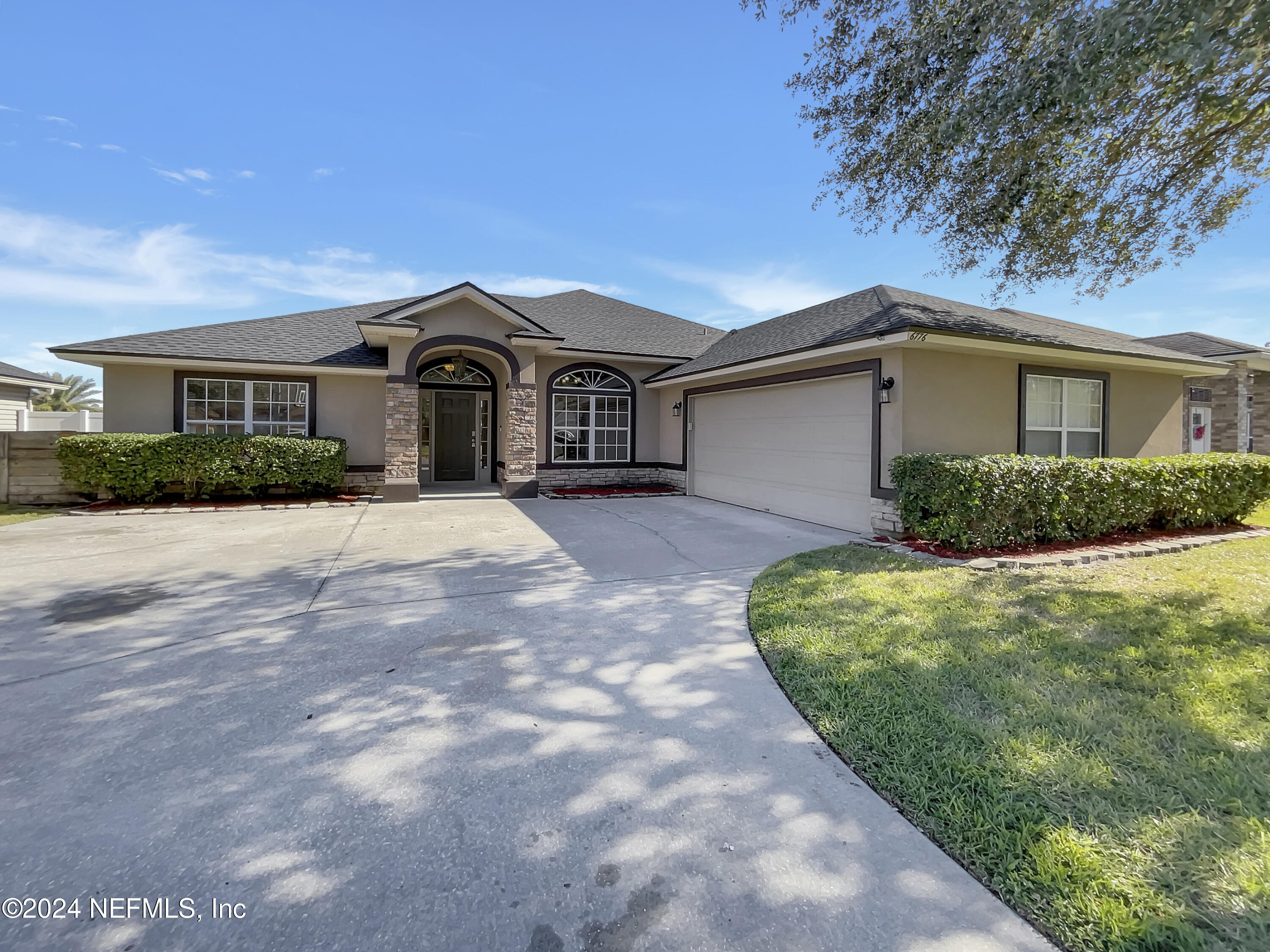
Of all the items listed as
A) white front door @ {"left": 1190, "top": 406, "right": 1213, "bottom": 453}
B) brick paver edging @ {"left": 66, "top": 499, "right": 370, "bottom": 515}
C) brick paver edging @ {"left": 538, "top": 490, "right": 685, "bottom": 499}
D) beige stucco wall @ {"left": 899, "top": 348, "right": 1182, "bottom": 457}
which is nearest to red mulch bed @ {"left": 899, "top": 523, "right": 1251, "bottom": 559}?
beige stucco wall @ {"left": 899, "top": 348, "right": 1182, "bottom": 457}

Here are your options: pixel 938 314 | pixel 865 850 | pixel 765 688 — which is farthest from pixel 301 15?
pixel 865 850

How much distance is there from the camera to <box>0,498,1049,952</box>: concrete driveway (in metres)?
1.76

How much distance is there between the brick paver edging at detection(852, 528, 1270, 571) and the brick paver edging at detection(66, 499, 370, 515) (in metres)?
9.78

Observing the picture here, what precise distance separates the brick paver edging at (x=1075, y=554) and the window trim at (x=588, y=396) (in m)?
7.85

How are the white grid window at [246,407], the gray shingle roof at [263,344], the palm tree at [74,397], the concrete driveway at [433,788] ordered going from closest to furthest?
the concrete driveway at [433,788] < the gray shingle roof at [263,344] < the white grid window at [246,407] < the palm tree at [74,397]

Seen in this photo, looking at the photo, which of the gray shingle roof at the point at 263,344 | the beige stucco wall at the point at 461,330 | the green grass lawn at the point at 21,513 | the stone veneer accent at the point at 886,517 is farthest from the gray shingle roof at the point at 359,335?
the stone veneer accent at the point at 886,517

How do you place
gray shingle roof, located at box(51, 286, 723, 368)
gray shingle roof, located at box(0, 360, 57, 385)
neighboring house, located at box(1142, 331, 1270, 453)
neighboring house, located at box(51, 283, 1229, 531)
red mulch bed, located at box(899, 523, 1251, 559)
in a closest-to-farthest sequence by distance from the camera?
red mulch bed, located at box(899, 523, 1251, 559) < neighboring house, located at box(51, 283, 1229, 531) < gray shingle roof, located at box(51, 286, 723, 368) < neighboring house, located at box(1142, 331, 1270, 453) < gray shingle roof, located at box(0, 360, 57, 385)

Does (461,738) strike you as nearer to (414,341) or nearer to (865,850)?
(865,850)

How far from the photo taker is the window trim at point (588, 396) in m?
13.8

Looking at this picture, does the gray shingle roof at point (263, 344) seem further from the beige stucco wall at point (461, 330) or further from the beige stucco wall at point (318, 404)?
the beige stucco wall at point (461, 330)

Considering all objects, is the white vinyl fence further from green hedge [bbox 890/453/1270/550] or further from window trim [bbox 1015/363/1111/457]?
window trim [bbox 1015/363/1111/457]

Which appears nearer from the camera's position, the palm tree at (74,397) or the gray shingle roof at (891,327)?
the gray shingle roof at (891,327)

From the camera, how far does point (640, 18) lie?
29.0 feet

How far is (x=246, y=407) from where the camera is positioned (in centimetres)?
1198
